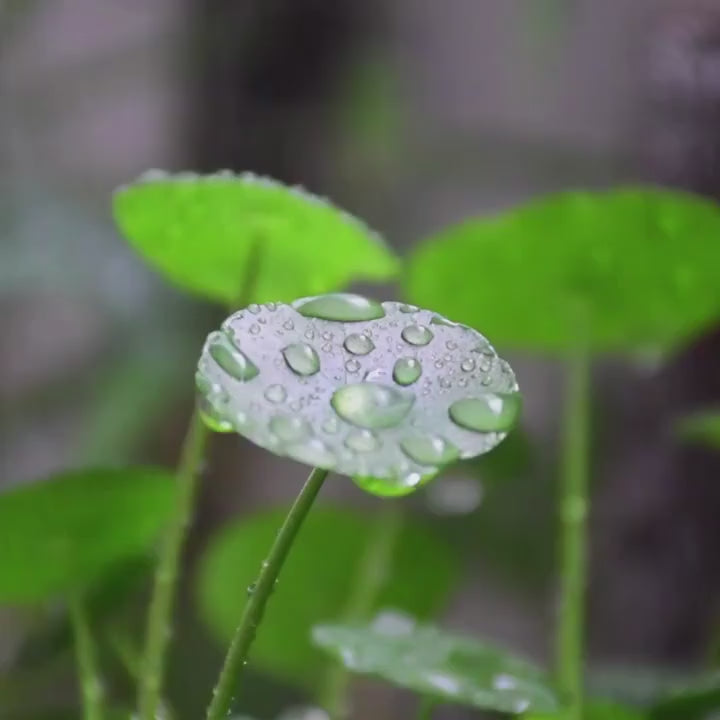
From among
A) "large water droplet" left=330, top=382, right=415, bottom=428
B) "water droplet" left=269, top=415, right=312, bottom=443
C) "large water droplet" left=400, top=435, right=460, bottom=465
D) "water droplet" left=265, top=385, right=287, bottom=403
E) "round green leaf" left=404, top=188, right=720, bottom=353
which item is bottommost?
"round green leaf" left=404, top=188, right=720, bottom=353

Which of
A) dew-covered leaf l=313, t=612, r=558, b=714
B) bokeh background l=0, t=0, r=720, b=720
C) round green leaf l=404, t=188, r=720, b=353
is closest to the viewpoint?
dew-covered leaf l=313, t=612, r=558, b=714

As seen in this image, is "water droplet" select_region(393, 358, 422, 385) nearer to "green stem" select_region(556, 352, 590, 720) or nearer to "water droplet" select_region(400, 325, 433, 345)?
"water droplet" select_region(400, 325, 433, 345)

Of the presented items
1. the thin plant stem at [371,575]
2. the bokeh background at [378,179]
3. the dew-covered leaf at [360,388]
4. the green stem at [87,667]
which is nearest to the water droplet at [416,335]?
the dew-covered leaf at [360,388]

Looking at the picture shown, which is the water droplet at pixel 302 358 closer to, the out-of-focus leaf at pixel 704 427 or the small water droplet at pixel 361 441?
the small water droplet at pixel 361 441

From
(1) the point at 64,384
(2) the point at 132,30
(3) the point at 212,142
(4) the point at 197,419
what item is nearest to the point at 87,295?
(1) the point at 64,384

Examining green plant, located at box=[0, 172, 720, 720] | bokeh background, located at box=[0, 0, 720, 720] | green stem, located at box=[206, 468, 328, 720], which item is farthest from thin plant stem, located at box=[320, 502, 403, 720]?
green stem, located at box=[206, 468, 328, 720]

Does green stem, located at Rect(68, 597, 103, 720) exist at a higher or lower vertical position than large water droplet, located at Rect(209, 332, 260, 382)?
lower

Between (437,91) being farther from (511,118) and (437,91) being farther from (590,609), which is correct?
(590,609)

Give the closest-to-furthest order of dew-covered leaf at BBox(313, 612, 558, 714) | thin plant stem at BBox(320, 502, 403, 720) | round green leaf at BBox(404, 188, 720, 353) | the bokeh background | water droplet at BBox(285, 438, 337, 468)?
water droplet at BBox(285, 438, 337, 468) < dew-covered leaf at BBox(313, 612, 558, 714) < round green leaf at BBox(404, 188, 720, 353) < thin plant stem at BBox(320, 502, 403, 720) < the bokeh background

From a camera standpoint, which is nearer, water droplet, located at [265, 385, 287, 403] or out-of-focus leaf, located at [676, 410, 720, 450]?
water droplet, located at [265, 385, 287, 403]
